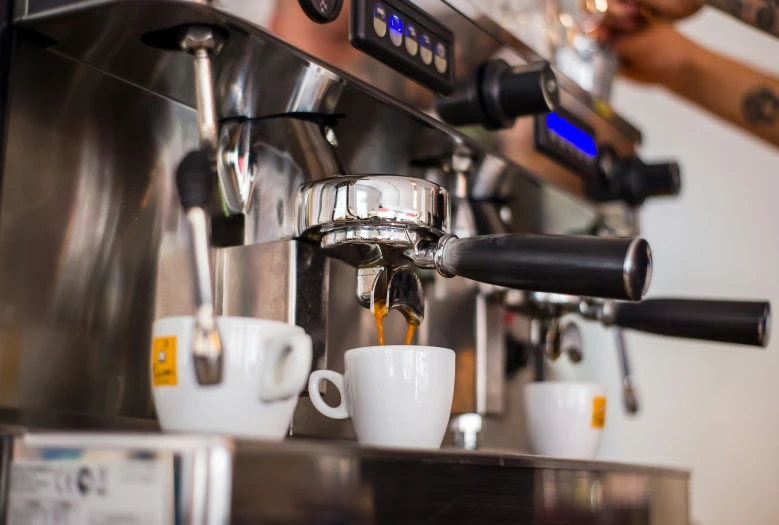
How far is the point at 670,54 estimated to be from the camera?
131cm

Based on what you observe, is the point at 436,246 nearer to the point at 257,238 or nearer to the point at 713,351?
the point at 257,238

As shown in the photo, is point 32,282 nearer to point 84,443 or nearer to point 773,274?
point 84,443

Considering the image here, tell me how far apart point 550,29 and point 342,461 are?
659mm

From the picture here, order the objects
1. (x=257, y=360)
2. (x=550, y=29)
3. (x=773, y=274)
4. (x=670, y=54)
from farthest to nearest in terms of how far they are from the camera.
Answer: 1. (x=773, y=274)
2. (x=670, y=54)
3. (x=550, y=29)
4. (x=257, y=360)

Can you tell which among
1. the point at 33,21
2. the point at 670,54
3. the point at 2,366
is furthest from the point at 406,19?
the point at 670,54

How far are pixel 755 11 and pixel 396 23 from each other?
624mm

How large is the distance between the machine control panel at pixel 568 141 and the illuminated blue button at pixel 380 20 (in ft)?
0.81

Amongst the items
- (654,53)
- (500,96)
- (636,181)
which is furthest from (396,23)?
(654,53)

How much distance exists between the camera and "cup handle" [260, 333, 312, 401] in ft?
1.47

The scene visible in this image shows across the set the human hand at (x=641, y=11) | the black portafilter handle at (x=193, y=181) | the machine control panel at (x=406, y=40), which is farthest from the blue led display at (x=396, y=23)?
the human hand at (x=641, y=11)

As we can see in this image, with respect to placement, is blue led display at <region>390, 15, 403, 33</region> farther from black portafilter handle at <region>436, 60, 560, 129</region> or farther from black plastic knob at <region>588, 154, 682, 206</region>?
black plastic knob at <region>588, 154, 682, 206</region>

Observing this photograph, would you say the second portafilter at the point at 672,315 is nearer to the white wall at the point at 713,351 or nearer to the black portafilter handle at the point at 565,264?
the black portafilter handle at the point at 565,264

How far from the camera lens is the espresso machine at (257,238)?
0.40 meters

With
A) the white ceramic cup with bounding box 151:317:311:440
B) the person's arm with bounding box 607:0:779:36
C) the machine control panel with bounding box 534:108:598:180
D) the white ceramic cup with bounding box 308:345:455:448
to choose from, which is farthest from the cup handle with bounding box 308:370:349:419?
the person's arm with bounding box 607:0:779:36
